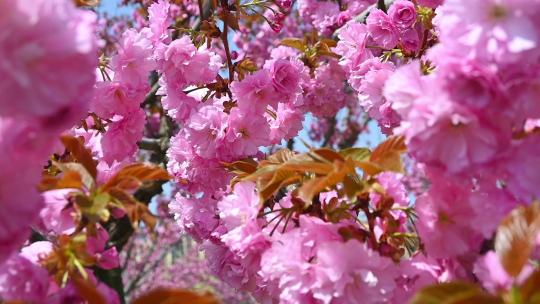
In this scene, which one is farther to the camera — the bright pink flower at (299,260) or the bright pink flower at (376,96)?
the bright pink flower at (376,96)

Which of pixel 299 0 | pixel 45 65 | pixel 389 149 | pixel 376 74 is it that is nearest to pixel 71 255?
pixel 45 65

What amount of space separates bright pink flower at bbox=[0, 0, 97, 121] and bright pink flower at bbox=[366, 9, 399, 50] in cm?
169

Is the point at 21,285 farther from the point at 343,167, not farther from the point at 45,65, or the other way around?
the point at 343,167

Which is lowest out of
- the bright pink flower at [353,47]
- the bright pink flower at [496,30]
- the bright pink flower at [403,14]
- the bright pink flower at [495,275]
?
the bright pink flower at [353,47]

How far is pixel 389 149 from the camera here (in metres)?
1.23

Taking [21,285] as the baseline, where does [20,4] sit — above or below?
above

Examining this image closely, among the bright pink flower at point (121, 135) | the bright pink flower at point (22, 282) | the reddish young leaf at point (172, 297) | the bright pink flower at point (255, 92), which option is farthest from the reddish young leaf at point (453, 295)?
the bright pink flower at point (121, 135)

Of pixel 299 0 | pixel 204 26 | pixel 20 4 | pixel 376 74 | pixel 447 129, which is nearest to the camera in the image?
pixel 20 4

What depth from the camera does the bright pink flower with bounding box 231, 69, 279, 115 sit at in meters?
2.07

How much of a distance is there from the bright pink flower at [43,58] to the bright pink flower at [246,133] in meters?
1.22

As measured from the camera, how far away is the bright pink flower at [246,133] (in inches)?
82.0

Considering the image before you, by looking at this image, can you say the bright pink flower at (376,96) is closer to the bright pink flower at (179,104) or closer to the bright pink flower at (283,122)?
the bright pink flower at (283,122)

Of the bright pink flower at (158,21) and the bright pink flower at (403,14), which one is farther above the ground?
the bright pink flower at (158,21)

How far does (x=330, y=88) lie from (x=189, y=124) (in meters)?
1.22
